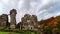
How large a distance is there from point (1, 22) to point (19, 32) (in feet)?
40.7

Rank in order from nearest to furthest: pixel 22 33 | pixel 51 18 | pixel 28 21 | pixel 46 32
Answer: pixel 46 32 < pixel 22 33 < pixel 28 21 < pixel 51 18

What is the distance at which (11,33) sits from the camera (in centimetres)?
4900

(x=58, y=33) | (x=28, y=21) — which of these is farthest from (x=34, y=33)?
(x=28, y=21)

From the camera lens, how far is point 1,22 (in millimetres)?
60656

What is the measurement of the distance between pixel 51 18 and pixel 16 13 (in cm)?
2616

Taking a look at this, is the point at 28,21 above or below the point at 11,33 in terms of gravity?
above

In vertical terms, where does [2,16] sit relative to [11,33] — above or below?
above

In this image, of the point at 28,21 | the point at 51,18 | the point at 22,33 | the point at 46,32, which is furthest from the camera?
the point at 51,18

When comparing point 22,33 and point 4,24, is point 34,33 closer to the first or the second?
point 22,33

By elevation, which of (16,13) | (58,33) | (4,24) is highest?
(16,13)

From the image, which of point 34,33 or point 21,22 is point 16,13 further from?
point 34,33

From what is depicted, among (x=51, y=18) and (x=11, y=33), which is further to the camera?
(x=51, y=18)

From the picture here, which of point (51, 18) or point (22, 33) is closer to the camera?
point (22, 33)

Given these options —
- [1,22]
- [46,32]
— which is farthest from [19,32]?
[1,22]
